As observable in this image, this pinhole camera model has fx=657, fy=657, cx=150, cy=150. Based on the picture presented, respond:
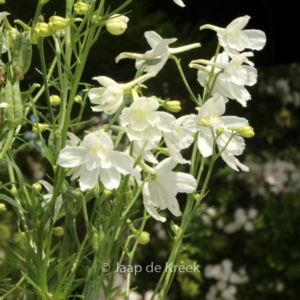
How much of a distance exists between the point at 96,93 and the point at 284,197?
1840 millimetres

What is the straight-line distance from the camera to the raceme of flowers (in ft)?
1.46

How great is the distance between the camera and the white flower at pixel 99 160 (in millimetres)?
445

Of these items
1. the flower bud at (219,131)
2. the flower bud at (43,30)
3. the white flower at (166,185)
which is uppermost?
the flower bud at (43,30)

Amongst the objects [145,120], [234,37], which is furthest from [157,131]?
[234,37]

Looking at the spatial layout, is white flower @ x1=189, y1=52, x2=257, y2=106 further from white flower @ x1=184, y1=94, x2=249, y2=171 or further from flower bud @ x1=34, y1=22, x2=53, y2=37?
flower bud @ x1=34, y1=22, x2=53, y2=37

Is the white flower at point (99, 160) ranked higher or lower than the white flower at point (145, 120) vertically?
lower

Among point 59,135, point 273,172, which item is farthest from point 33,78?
point 273,172

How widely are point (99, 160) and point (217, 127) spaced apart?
107mm

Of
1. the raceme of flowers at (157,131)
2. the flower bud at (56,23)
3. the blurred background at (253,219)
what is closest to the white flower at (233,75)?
the raceme of flowers at (157,131)

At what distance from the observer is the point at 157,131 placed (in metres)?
0.45

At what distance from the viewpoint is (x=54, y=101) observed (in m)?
0.56

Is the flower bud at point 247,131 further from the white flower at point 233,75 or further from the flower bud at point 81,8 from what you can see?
the flower bud at point 81,8

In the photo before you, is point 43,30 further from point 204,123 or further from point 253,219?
point 253,219

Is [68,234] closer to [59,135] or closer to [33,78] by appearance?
[59,135]
